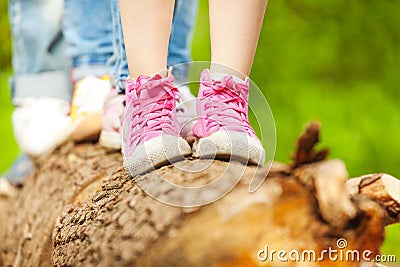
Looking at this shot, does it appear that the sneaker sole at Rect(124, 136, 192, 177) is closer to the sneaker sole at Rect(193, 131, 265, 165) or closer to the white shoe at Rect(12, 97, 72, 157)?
the sneaker sole at Rect(193, 131, 265, 165)

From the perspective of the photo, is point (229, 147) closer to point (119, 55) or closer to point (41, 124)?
point (119, 55)

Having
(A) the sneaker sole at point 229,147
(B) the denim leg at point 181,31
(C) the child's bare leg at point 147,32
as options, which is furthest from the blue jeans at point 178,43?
(A) the sneaker sole at point 229,147

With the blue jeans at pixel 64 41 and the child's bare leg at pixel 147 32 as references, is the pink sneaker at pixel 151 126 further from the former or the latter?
the blue jeans at pixel 64 41

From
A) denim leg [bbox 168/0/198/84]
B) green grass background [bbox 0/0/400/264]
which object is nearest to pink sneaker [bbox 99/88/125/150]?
denim leg [bbox 168/0/198/84]

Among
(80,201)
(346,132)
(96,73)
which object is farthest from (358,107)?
(80,201)

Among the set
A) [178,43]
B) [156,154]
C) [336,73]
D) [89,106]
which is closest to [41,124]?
[89,106]

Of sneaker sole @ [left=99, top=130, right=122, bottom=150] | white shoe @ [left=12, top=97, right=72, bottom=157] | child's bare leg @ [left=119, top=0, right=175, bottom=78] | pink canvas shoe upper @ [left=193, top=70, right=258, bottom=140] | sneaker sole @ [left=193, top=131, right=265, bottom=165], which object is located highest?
child's bare leg @ [left=119, top=0, right=175, bottom=78]

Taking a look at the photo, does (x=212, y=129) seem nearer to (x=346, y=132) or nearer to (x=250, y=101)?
(x=250, y=101)

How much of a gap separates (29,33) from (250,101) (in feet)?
1.39

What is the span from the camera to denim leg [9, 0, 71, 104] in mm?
1087

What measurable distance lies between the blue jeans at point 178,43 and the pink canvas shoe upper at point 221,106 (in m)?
0.16

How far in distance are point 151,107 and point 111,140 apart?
178mm

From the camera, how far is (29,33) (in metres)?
1.10

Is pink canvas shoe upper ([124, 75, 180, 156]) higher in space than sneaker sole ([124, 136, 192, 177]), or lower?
higher
